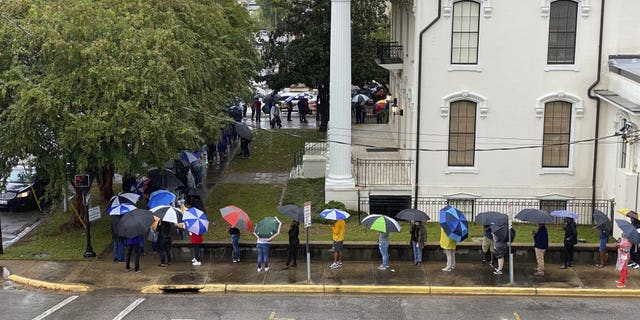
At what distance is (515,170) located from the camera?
25906 mm

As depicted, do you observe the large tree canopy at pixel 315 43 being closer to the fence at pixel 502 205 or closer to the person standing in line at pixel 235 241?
the fence at pixel 502 205

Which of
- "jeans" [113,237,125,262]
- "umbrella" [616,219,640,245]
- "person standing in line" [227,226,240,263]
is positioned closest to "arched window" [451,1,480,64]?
"umbrella" [616,219,640,245]

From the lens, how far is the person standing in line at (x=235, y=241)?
2075 centimetres

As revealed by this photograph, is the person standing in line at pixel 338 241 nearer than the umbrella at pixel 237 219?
No

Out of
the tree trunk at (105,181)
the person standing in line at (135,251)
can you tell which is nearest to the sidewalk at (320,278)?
the person standing in line at (135,251)

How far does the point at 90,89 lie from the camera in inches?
834

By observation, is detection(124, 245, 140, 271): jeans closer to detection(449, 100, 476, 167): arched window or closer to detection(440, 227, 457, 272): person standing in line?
detection(440, 227, 457, 272): person standing in line

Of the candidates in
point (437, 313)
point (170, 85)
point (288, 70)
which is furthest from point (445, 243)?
point (288, 70)

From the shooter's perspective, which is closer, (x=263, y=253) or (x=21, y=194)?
(x=263, y=253)

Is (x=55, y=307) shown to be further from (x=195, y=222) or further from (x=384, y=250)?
(x=384, y=250)

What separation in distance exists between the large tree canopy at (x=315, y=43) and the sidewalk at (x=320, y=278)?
19.1 metres

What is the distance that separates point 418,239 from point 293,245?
126 inches

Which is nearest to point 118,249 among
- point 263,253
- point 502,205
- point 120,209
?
point 120,209

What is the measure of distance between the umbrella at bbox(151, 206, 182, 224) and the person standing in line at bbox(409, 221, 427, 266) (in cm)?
594
